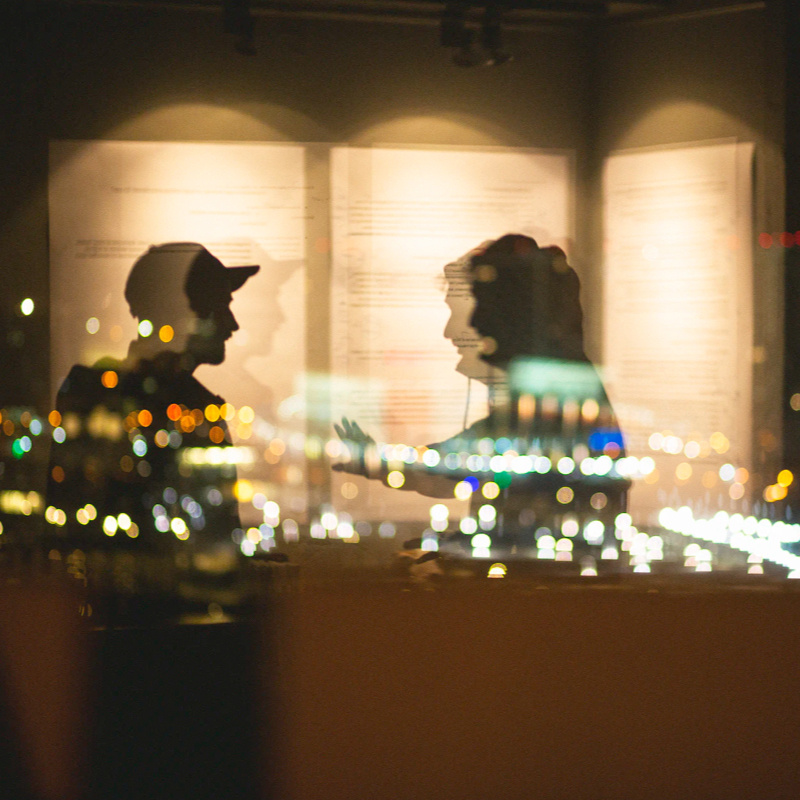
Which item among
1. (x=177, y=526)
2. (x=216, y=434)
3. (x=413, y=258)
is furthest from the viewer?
(x=413, y=258)

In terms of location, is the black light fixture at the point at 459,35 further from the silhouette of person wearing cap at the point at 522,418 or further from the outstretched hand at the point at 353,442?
the outstretched hand at the point at 353,442

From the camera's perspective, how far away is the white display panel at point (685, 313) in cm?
140

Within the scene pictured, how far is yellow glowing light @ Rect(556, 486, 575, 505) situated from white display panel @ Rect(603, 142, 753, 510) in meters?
0.14

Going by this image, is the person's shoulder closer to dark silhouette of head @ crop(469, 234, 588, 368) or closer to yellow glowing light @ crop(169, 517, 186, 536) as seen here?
yellow glowing light @ crop(169, 517, 186, 536)

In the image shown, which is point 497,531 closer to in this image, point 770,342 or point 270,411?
point 270,411

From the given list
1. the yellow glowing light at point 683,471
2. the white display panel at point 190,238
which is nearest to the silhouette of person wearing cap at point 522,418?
the yellow glowing light at point 683,471

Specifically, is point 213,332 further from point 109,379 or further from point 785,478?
point 785,478

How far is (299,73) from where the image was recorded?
153cm

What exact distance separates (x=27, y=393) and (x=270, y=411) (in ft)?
1.60

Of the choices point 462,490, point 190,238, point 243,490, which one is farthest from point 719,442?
point 190,238

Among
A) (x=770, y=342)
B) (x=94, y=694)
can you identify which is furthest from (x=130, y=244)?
(x=770, y=342)

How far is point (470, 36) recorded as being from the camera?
4.93 ft

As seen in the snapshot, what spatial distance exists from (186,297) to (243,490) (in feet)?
1.45

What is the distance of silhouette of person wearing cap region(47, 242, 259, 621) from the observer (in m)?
1.20
